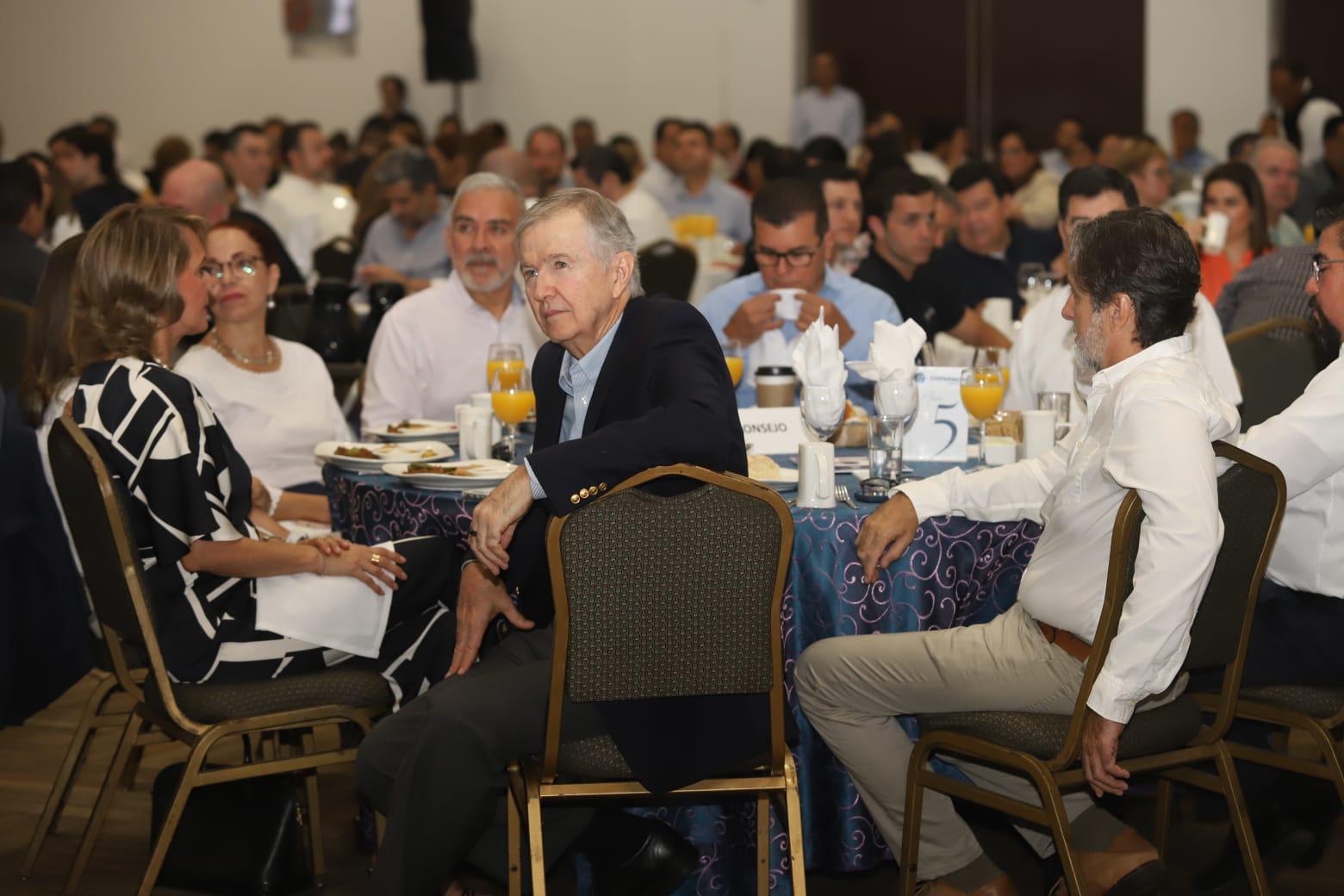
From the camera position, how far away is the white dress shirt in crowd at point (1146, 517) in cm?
218

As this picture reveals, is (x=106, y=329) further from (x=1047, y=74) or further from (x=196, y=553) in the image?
(x=1047, y=74)

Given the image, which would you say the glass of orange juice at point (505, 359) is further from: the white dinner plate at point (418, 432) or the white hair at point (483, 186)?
the white hair at point (483, 186)

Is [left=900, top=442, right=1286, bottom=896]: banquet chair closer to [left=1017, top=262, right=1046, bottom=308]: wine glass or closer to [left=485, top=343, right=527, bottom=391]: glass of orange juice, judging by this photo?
[left=485, top=343, right=527, bottom=391]: glass of orange juice

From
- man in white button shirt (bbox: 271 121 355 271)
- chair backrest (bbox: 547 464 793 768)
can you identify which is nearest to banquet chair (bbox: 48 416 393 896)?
chair backrest (bbox: 547 464 793 768)

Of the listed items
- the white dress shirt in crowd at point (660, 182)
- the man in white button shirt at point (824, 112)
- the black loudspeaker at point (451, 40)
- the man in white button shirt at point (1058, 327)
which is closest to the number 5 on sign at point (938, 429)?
the man in white button shirt at point (1058, 327)

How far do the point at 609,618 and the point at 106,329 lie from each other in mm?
1221

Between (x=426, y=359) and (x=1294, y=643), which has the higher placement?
(x=426, y=359)

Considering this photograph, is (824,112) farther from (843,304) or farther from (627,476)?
(627,476)

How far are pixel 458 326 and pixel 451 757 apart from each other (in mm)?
2057

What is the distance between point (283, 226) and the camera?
29.2ft

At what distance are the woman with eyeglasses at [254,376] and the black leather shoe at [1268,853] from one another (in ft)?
7.23

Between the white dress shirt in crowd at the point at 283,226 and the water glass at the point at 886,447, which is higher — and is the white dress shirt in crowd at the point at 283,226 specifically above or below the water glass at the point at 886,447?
above

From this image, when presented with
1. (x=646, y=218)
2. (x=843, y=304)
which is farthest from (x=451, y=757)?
(x=646, y=218)

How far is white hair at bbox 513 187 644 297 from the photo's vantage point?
2.41 meters
